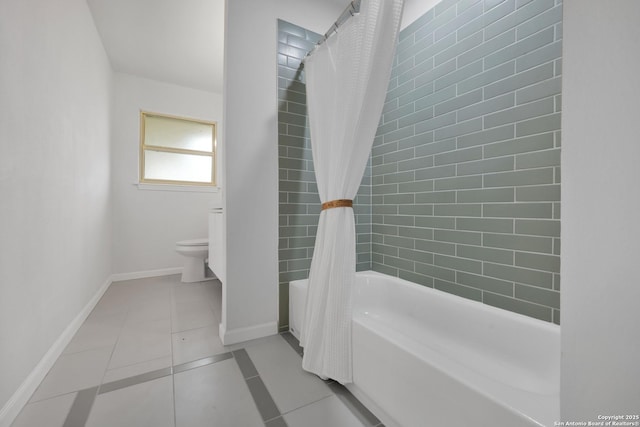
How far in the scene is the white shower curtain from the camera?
118 centimetres

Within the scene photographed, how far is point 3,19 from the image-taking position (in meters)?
1.11

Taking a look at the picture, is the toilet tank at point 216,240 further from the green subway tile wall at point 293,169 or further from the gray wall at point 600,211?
the gray wall at point 600,211

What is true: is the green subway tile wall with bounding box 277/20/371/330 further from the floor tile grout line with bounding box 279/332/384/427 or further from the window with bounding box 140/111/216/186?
the window with bounding box 140/111/216/186

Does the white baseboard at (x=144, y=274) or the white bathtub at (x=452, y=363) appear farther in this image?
the white baseboard at (x=144, y=274)

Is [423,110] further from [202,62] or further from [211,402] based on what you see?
[202,62]

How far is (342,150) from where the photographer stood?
133 centimetres

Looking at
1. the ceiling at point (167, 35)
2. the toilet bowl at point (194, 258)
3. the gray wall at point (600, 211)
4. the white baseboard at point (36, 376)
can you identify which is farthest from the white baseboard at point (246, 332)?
the ceiling at point (167, 35)

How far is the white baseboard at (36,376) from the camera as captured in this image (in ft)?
3.52

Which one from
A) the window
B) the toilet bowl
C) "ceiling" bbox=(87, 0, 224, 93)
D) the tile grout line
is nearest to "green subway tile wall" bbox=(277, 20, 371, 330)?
the tile grout line

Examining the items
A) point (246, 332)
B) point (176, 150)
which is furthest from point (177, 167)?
point (246, 332)

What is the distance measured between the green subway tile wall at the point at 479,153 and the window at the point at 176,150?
2.90 metres

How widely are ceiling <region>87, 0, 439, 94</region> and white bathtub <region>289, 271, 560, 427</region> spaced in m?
2.02

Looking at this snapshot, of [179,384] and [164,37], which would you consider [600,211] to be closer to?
[179,384]

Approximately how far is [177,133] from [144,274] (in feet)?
6.56
